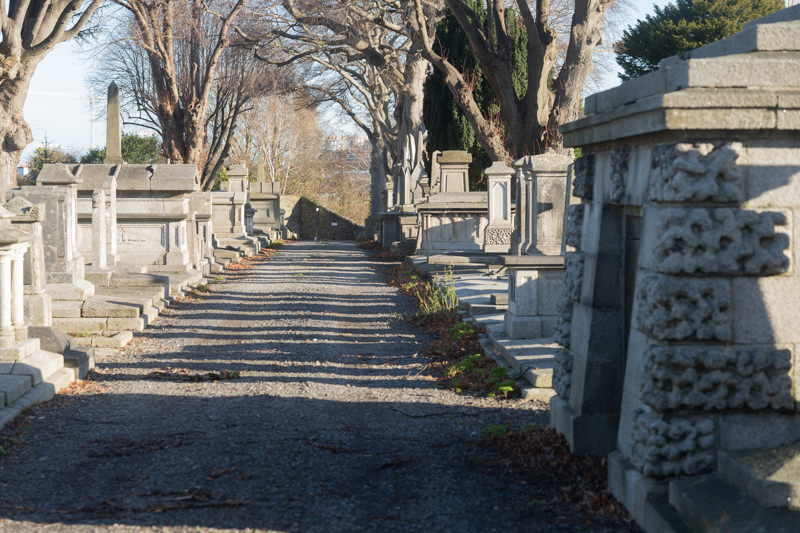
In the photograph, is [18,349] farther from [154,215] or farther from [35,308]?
[154,215]

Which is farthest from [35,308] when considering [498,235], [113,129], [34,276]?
[498,235]

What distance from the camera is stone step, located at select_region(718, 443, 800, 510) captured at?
3404 mm

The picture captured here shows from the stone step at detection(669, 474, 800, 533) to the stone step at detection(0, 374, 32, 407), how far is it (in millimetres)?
4944

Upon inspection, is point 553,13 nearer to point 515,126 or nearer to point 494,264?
point 515,126

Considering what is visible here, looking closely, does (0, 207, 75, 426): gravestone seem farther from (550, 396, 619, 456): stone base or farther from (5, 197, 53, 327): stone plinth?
(550, 396, 619, 456): stone base

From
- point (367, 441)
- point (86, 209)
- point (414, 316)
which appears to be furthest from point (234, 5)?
point (367, 441)

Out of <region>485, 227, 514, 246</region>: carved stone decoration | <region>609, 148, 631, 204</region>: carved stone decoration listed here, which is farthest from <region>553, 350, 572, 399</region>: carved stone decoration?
<region>485, 227, 514, 246</region>: carved stone decoration

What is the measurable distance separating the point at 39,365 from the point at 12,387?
2.79ft

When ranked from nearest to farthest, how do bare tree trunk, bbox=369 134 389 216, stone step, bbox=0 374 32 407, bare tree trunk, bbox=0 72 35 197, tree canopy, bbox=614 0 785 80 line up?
stone step, bbox=0 374 32 407 < bare tree trunk, bbox=0 72 35 197 < tree canopy, bbox=614 0 785 80 < bare tree trunk, bbox=369 134 389 216

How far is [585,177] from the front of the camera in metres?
5.38

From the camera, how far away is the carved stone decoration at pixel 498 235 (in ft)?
60.3

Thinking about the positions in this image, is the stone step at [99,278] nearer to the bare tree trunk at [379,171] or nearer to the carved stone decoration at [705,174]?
the carved stone decoration at [705,174]

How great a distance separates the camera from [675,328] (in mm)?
3883

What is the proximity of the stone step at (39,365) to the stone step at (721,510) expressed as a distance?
18.0ft
